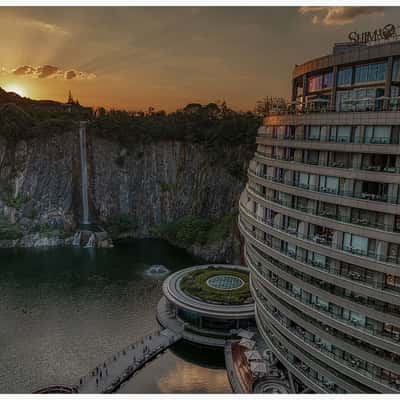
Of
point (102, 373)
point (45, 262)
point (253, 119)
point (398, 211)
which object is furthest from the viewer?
point (253, 119)

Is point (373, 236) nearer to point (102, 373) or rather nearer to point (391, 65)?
point (391, 65)

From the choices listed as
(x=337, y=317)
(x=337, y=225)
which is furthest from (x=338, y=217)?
(x=337, y=317)

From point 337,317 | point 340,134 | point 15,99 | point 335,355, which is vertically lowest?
point 335,355

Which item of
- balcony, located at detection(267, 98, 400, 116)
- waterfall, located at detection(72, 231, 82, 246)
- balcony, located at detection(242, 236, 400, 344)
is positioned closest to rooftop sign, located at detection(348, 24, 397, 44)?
balcony, located at detection(267, 98, 400, 116)

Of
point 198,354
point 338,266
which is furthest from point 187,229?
point 338,266

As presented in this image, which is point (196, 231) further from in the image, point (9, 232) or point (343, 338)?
point (343, 338)

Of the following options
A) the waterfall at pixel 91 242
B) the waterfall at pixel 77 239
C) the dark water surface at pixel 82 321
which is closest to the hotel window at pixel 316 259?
the dark water surface at pixel 82 321

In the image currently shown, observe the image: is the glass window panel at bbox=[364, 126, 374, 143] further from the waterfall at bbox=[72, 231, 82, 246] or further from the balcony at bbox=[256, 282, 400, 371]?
the waterfall at bbox=[72, 231, 82, 246]

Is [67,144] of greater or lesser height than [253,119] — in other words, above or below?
below
